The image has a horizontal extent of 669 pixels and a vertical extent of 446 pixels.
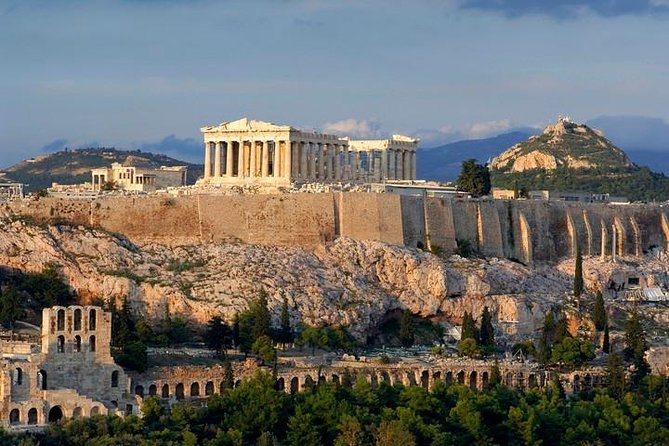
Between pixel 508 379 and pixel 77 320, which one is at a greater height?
pixel 77 320

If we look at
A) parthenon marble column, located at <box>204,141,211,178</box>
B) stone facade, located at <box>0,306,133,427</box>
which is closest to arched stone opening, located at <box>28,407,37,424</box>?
stone facade, located at <box>0,306,133,427</box>

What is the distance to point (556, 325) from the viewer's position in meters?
84.1

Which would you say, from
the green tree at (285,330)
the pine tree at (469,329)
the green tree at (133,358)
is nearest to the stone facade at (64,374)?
the green tree at (133,358)

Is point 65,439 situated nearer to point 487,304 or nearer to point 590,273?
point 487,304

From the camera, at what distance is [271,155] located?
9631cm

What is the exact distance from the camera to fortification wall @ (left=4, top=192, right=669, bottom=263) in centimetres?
8375

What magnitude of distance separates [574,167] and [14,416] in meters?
77.1

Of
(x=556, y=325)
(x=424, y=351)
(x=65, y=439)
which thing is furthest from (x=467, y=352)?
(x=65, y=439)

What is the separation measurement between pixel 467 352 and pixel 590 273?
63.3 ft

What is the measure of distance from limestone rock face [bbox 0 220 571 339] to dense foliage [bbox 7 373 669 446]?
10071 millimetres

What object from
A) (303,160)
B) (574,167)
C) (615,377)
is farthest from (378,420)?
(574,167)

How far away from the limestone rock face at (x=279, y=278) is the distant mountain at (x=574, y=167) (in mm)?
37890

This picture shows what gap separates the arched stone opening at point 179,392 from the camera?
2682 inches

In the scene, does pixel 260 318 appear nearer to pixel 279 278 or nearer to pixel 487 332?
pixel 279 278
